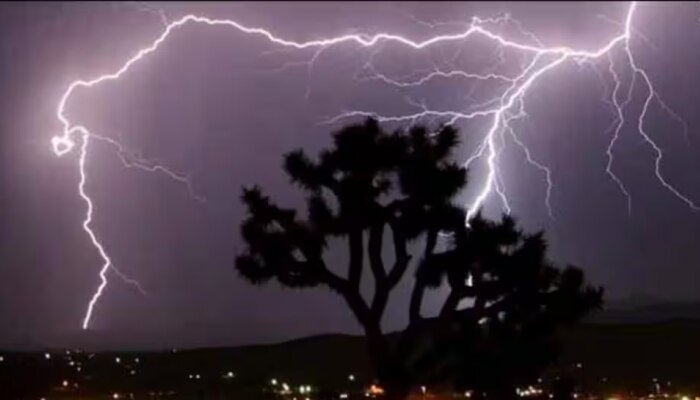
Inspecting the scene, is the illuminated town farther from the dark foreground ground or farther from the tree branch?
the tree branch

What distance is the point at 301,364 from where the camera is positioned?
61.0 meters

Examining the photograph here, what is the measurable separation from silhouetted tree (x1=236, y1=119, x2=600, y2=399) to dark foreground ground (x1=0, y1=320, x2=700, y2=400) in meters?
13.2

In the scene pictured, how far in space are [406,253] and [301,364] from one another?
40.6 metres

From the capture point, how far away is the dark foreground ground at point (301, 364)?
1671 inches

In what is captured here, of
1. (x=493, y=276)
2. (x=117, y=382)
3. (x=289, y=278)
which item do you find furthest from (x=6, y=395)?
(x=117, y=382)

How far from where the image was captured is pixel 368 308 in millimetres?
21656

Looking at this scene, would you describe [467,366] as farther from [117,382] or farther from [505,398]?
[117,382]

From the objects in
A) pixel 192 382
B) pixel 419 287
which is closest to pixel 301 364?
pixel 192 382

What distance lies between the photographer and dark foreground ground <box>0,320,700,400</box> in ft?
139

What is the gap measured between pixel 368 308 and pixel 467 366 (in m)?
2.68

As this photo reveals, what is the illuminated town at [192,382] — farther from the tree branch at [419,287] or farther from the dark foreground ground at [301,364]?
the tree branch at [419,287]

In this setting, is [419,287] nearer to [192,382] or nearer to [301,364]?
[192,382]

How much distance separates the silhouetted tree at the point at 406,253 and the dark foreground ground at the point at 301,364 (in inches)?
519

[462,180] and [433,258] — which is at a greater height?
[462,180]
